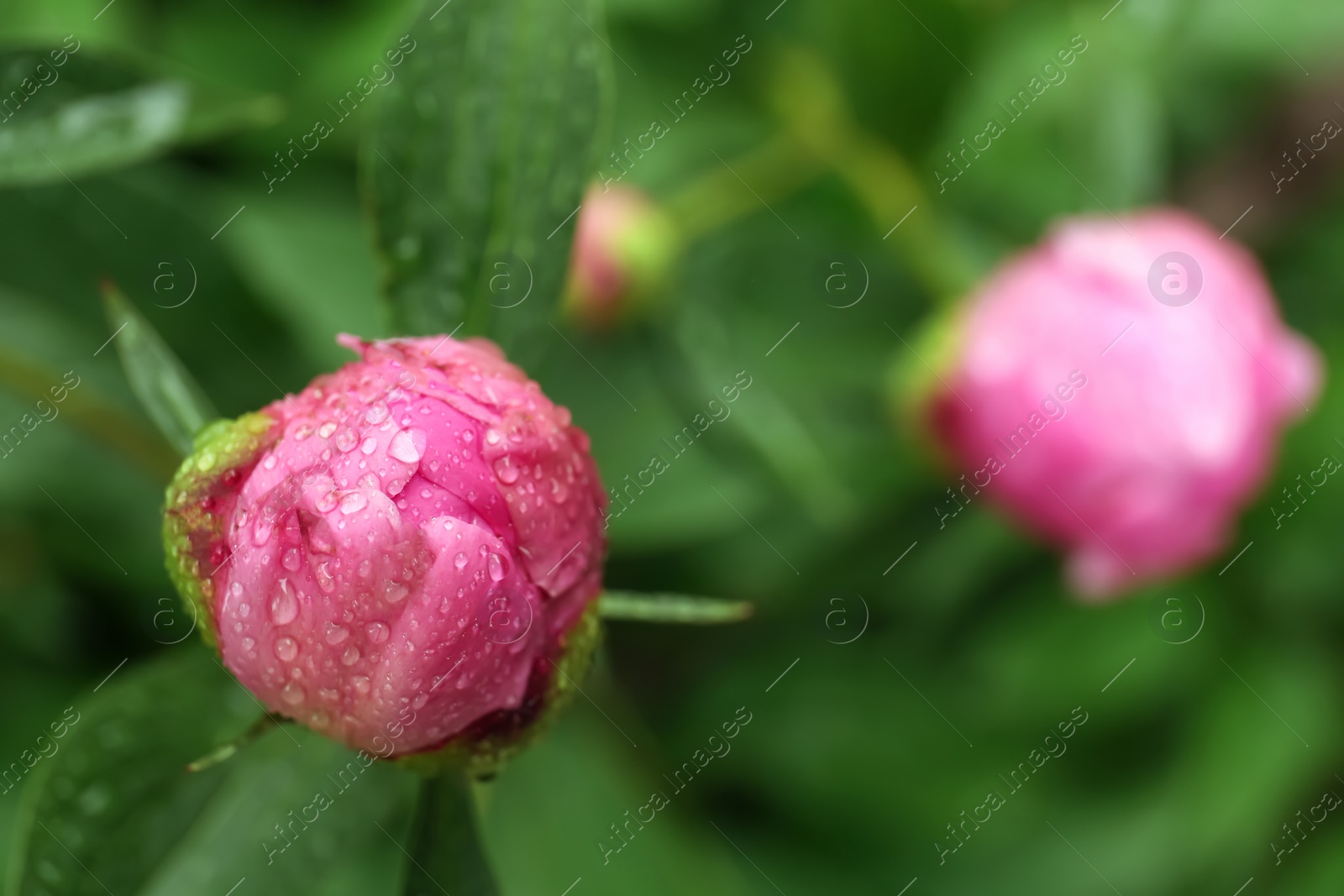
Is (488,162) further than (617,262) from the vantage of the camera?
No

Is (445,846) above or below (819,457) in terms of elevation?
above

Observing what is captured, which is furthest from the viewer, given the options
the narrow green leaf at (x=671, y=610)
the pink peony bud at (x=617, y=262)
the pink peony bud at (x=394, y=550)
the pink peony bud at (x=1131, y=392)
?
the pink peony bud at (x=617, y=262)

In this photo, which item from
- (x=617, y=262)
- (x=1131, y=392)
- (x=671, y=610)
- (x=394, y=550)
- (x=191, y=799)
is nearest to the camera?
(x=394, y=550)

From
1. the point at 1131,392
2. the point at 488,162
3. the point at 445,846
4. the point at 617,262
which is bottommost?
the point at 1131,392

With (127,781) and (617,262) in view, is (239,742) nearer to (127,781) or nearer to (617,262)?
(127,781)

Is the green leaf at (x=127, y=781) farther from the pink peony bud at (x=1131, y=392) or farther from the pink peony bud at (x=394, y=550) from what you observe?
the pink peony bud at (x=1131, y=392)

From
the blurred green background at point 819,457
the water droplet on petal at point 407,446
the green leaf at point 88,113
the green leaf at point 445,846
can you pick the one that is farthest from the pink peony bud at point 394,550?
the blurred green background at point 819,457

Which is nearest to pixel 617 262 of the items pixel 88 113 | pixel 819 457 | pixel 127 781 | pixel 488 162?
pixel 819 457
